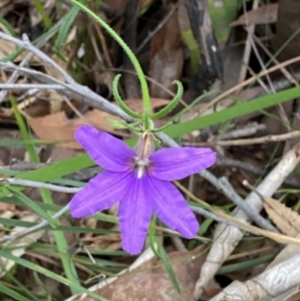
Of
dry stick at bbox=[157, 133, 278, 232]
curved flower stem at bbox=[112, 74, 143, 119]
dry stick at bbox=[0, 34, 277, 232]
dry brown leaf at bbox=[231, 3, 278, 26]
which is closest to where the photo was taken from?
curved flower stem at bbox=[112, 74, 143, 119]

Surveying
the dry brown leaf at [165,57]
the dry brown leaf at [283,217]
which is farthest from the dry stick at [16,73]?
the dry brown leaf at [283,217]

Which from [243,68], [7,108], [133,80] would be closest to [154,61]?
[133,80]

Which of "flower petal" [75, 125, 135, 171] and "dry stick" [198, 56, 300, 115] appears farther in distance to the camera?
"dry stick" [198, 56, 300, 115]

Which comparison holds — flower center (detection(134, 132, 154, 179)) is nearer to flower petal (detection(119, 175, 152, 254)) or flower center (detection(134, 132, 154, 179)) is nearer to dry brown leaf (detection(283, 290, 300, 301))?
flower petal (detection(119, 175, 152, 254))

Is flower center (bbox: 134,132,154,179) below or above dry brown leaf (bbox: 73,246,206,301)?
above

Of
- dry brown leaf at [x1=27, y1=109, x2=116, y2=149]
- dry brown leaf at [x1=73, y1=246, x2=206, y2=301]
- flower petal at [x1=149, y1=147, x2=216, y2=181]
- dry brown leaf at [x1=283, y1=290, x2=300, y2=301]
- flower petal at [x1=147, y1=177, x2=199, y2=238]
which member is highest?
flower petal at [x1=149, y1=147, x2=216, y2=181]

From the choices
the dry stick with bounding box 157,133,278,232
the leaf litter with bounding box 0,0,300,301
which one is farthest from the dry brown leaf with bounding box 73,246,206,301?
the dry stick with bounding box 157,133,278,232

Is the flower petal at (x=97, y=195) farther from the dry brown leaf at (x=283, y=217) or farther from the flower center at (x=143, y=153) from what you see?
the dry brown leaf at (x=283, y=217)

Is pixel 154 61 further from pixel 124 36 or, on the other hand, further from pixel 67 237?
pixel 67 237
